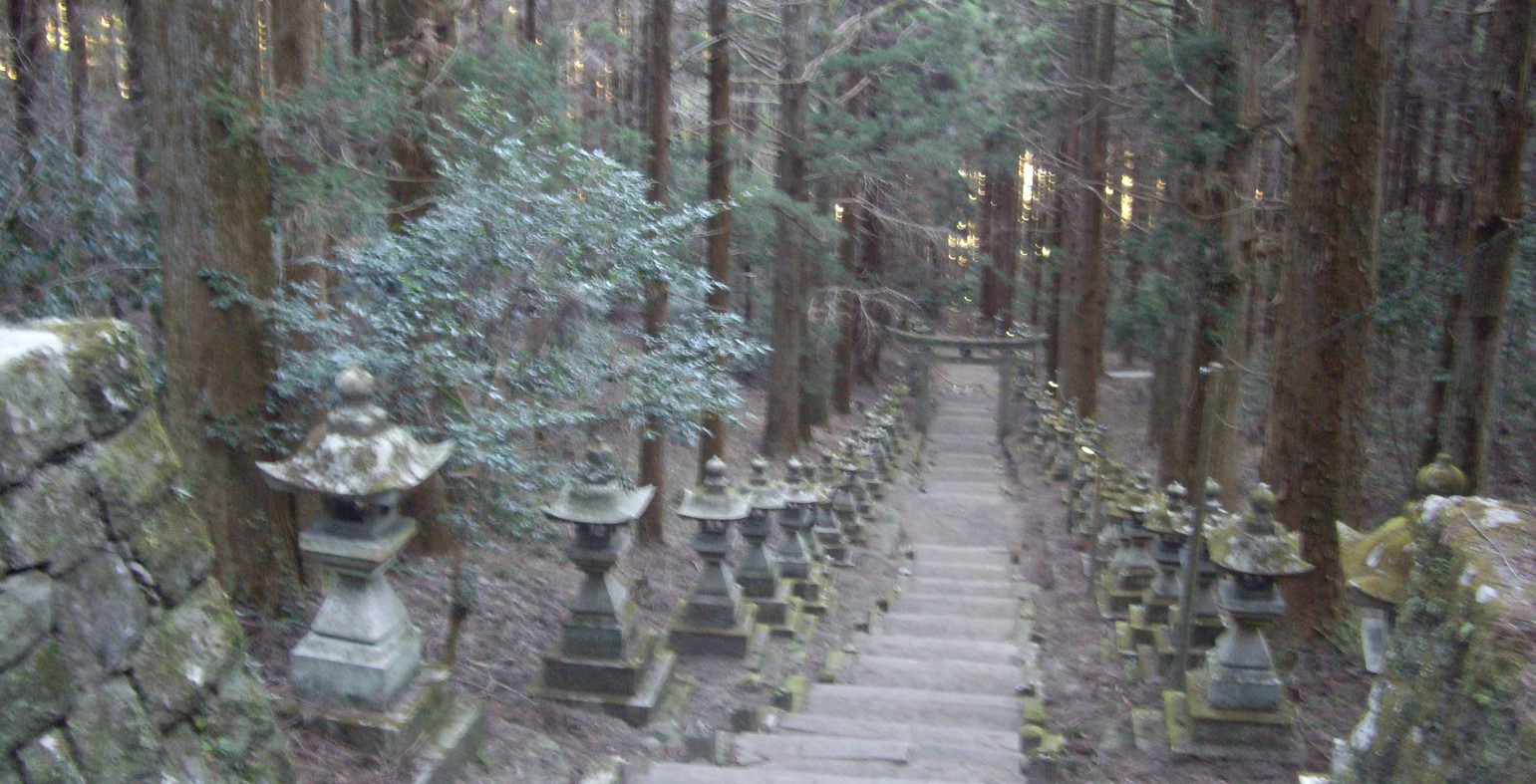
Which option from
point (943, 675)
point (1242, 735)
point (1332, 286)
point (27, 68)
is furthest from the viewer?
point (27, 68)

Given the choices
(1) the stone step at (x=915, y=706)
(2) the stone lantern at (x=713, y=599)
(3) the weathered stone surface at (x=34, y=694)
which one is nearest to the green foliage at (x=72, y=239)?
(2) the stone lantern at (x=713, y=599)

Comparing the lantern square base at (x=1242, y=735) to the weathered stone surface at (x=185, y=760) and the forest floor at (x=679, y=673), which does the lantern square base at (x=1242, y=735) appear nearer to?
the forest floor at (x=679, y=673)

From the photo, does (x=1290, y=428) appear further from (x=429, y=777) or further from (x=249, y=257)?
(x=249, y=257)

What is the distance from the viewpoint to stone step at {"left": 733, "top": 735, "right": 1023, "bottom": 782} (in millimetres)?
6031

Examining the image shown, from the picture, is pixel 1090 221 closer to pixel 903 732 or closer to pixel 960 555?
pixel 960 555

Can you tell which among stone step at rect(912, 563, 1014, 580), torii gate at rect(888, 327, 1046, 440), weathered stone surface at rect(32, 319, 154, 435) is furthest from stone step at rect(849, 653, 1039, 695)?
torii gate at rect(888, 327, 1046, 440)

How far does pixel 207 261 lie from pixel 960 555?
33.4 ft

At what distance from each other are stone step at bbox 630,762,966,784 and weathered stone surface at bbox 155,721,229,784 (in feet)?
8.39

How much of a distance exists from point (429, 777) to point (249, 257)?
10.3 feet

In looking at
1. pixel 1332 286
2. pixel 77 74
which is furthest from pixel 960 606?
pixel 77 74

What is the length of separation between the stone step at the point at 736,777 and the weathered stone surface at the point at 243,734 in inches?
86.5

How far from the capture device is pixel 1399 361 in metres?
15.2

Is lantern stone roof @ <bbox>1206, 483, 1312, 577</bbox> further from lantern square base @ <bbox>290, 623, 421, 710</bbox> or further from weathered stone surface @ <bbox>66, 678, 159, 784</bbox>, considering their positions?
weathered stone surface @ <bbox>66, 678, 159, 784</bbox>

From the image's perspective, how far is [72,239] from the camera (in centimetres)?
761
